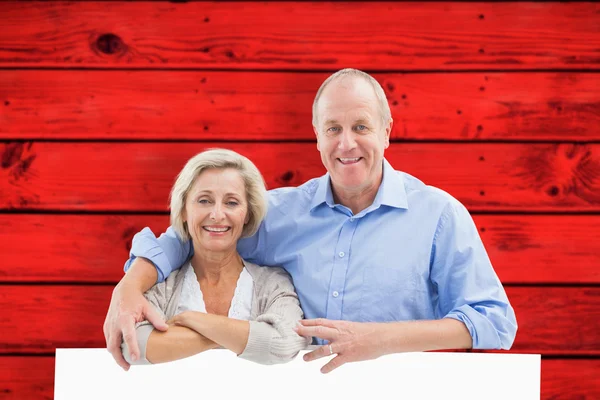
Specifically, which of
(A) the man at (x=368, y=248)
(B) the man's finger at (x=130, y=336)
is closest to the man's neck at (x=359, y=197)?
(A) the man at (x=368, y=248)

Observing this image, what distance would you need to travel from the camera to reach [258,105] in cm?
205

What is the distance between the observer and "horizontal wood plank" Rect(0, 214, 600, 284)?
2031mm

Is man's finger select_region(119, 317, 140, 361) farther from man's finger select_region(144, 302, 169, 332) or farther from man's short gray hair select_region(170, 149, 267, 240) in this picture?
man's short gray hair select_region(170, 149, 267, 240)

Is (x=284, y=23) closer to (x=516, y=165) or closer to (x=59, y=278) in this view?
(x=516, y=165)

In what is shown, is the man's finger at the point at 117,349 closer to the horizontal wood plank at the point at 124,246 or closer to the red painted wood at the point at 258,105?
the horizontal wood plank at the point at 124,246

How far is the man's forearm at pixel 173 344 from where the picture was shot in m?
1.33

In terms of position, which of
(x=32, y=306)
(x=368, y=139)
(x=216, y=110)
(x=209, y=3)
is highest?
(x=209, y=3)

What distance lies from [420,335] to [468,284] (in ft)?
0.67

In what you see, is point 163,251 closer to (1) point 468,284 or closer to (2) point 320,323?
(2) point 320,323

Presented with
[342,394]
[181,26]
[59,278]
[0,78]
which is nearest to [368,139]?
[342,394]

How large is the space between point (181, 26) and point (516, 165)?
1.24 m

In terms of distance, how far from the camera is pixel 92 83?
6.70 feet

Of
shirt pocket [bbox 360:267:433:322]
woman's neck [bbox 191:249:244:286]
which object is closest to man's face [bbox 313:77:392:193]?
shirt pocket [bbox 360:267:433:322]

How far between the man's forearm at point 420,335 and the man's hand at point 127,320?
0.51m
